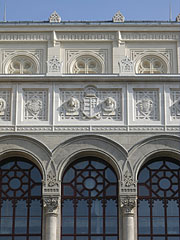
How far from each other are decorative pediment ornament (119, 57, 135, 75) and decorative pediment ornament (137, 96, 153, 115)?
1.31m

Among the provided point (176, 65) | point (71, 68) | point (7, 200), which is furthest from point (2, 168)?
point (176, 65)

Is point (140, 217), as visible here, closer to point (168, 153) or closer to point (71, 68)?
point (168, 153)

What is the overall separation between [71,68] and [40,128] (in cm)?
438

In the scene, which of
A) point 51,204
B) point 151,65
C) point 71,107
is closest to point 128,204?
point 51,204

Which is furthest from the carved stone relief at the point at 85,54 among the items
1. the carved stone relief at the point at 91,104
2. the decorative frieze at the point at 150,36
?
the carved stone relief at the point at 91,104

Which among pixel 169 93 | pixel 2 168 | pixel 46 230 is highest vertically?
pixel 169 93

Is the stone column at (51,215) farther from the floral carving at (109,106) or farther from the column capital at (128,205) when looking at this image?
the floral carving at (109,106)

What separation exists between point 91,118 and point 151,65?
500cm

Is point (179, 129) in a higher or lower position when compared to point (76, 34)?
lower

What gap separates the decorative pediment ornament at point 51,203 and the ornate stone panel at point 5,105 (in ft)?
13.5

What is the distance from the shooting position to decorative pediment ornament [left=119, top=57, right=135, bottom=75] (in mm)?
36125

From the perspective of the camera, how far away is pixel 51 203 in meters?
34.2

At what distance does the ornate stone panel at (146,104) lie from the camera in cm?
3580

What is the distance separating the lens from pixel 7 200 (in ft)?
115
